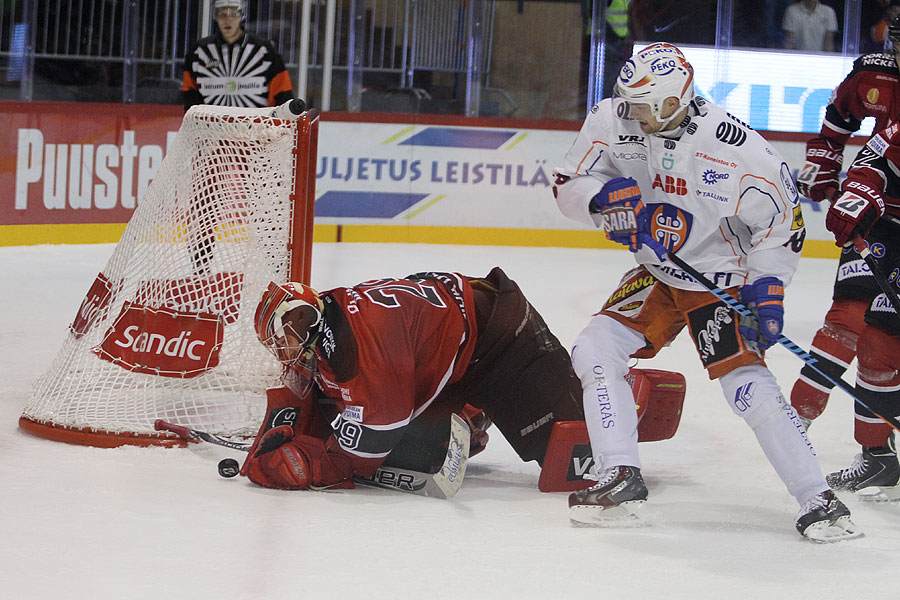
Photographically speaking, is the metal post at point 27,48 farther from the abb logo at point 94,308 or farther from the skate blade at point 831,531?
the skate blade at point 831,531

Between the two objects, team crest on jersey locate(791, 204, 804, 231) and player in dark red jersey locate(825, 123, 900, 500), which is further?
player in dark red jersey locate(825, 123, 900, 500)

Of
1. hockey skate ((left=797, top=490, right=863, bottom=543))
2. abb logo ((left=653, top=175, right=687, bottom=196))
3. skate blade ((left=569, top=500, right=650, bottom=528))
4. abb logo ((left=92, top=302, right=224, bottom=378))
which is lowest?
skate blade ((left=569, top=500, right=650, bottom=528))

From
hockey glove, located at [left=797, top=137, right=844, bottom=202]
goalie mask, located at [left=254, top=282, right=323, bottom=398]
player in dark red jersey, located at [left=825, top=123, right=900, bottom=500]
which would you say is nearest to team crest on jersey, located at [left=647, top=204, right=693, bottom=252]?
player in dark red jersey, located at [left=825, top=123, right=900, bottom=500]

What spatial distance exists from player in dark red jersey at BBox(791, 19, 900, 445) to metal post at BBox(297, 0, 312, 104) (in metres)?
5.11

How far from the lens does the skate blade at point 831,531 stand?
8.00ft

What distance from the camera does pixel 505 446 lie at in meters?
3.34

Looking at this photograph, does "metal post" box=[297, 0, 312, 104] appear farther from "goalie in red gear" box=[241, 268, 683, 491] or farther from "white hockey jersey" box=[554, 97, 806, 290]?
"white hockey jersey" box=[554, 97, 806, 290]

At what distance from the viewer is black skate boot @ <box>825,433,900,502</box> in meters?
2.93

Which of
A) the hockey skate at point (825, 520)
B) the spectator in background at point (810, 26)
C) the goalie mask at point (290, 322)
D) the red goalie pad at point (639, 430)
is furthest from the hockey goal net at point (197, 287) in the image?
the spectator in background at point (810, 26)

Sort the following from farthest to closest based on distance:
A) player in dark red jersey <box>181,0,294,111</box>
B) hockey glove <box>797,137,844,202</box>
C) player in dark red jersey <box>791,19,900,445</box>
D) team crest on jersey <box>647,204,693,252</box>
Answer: player in dark red jersey <box>181,0,294,111</box>, hockey glove <box>797,137,844,202</box>, player in dark red jersey <box>791,19,900,445</box>, team crest on jersey <box>647,204,693,252</box>

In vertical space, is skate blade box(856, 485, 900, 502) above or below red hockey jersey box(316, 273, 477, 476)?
below

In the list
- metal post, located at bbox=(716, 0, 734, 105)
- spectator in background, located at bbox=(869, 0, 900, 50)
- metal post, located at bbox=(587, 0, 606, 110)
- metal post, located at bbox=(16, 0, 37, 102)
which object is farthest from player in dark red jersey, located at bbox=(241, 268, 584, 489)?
spectator in background, located at bbox=(869, 0, 900, 50)

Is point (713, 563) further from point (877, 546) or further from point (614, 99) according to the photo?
point (614, 99)

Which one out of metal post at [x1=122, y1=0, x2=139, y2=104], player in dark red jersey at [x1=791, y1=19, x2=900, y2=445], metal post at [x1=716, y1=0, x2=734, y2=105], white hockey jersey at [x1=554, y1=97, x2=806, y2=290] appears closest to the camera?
white hockey jersey at [x1=554, y1=97, x2=806, y2=290]
